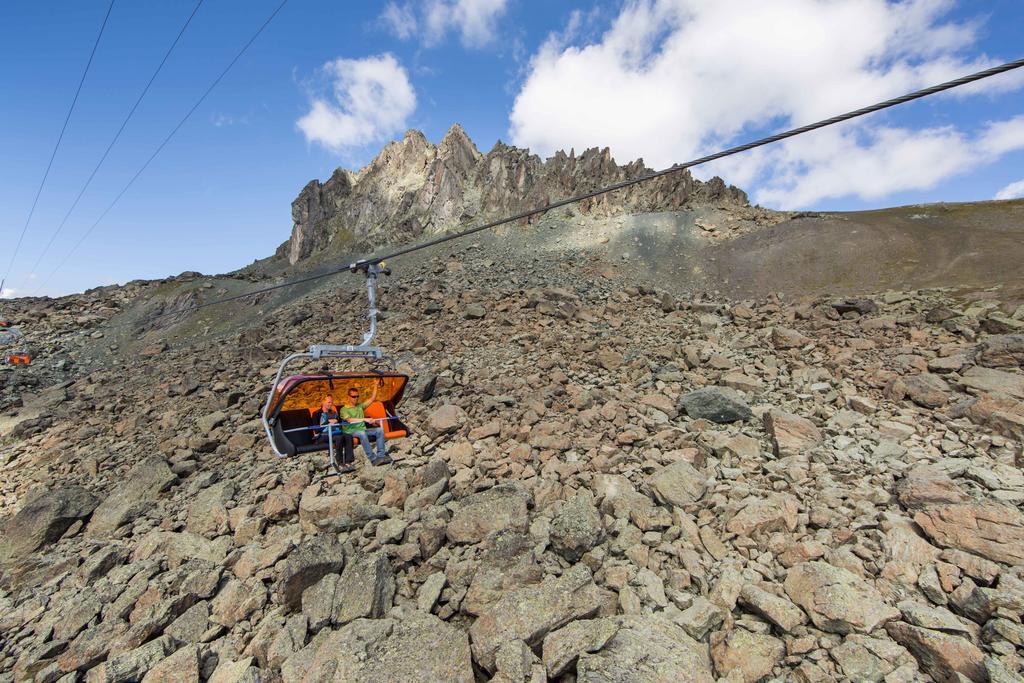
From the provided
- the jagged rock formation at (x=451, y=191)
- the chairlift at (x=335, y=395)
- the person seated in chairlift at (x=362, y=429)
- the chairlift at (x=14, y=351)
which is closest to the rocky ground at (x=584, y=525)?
the person seated in chairlift at (x=362, y=429)

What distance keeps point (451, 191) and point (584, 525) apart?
47652 millimetres

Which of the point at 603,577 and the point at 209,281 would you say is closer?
the point at 603,577

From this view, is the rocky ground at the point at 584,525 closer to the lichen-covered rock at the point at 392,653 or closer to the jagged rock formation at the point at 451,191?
the lichen-covered rock at the point at 392,653

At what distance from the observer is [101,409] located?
68.6 ft

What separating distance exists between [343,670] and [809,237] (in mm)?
37794

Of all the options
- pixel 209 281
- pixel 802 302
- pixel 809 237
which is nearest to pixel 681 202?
pixel 809 237

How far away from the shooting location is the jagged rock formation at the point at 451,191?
43.9 metres

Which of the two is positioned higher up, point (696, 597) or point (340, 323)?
point (340, 323)

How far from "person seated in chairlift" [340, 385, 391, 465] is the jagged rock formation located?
35921 mm

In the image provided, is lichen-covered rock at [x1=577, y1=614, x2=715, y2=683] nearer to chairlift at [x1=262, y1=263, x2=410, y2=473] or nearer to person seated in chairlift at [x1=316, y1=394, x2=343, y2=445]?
chairlift at [x1=262, y1=263, x2=410, y2=473]

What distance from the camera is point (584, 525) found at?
835 centimetres

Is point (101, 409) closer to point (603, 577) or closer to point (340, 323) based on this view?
point (340, 323)

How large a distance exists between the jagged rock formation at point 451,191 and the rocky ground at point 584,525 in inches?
1128

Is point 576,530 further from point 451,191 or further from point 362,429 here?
point 451,191
